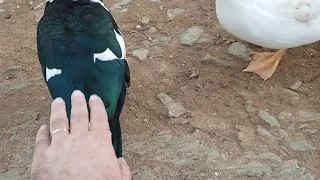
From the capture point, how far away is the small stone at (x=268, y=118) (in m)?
2.90

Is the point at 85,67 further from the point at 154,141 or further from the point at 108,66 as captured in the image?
the point at 154,141

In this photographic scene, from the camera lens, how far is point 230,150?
9.14 feet

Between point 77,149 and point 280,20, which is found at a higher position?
point 77,149

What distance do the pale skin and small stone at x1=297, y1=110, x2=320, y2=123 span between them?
1421 millimetres

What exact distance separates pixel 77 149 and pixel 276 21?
1525 mm

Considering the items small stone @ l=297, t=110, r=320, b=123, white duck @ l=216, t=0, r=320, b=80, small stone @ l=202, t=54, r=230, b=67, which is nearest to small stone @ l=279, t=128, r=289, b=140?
small stone @ l=297, t=110, r=320, b=123

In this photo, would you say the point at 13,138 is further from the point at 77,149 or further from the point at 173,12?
the point at 77,149

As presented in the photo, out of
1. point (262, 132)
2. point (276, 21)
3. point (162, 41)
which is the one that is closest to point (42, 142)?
point (262, 132)

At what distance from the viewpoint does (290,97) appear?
3.04m

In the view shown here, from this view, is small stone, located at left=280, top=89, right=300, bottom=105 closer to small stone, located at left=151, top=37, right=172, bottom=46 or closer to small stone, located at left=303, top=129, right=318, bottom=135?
small stone, located at left=303, top=129, right=318, bottom=135

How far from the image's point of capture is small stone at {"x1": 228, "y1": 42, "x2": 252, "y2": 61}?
3.31 metres

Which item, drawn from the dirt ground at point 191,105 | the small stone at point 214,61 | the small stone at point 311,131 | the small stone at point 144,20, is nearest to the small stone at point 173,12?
A: the dirt ground at point 191,105

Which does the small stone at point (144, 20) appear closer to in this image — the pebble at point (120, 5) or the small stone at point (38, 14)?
the pebble at point (120, 5)

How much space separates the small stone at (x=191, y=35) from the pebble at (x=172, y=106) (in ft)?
1.46
